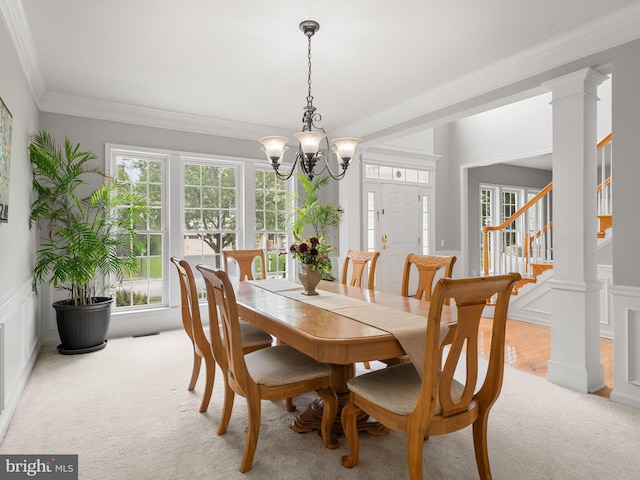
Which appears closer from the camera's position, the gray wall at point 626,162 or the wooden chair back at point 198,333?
the wooden chair back at point 198,333

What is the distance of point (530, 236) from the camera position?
20.7 ft

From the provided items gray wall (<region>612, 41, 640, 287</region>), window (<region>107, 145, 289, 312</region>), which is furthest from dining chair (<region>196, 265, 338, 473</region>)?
window (<region>107, 145, 289, 312</region>)

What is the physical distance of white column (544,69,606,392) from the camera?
9.71 feet

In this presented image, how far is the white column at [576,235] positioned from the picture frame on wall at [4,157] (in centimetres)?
397

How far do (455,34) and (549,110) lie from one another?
3348mm

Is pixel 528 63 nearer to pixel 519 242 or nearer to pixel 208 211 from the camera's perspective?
pixel 519 242

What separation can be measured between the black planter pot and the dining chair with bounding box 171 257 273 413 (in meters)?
1.61

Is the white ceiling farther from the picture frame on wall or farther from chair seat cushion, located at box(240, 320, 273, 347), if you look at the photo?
chair seat cushion, located at box(240, 320, 273, 347)

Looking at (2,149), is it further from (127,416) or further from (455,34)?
(455,34)

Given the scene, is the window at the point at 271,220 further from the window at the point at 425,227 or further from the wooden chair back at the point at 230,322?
the wooden chair back at the point at 230,322

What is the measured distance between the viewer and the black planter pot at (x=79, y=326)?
12.7 feet

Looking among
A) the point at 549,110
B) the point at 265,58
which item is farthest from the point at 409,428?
the point at 549,110

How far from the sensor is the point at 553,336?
316 cm

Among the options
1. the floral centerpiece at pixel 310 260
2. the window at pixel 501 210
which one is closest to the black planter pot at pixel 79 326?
the floral centerpiece at pixel 310 260
